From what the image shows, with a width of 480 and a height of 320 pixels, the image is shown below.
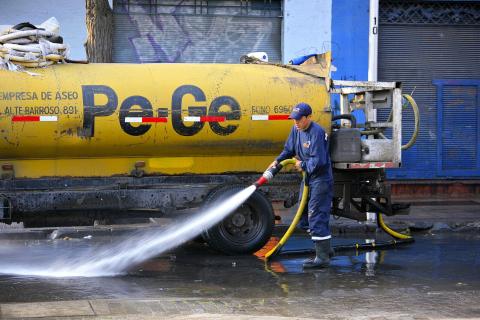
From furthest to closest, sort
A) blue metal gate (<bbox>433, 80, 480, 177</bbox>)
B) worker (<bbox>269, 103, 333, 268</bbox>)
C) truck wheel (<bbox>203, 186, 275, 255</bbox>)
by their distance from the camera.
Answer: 1. blue metal gate (<bbox>433, 80, 480, 177</bbox>)
2. truck wheel (<bbox>203, 186, 275, 255</bbox>)
3. worker (<bbox>269, 103, 333, 268</bbox>)

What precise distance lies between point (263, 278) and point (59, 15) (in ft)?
24.0

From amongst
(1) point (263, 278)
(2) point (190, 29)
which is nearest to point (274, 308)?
(1) point (263, 278)

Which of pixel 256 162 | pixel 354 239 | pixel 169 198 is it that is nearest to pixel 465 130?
pixel 354 239

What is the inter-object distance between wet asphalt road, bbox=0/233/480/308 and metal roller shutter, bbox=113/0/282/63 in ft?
15.9

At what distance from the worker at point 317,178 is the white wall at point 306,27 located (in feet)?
19.3

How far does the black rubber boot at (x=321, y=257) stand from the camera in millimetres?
8172

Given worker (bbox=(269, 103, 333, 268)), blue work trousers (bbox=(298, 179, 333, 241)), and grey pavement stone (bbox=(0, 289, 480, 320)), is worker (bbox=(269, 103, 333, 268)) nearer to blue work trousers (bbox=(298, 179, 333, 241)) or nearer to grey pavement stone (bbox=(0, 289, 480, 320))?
blue work trousers (bbox=(298, 179, 333, 241))

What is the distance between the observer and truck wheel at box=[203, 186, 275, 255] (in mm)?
8977

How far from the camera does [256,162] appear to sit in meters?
9.35

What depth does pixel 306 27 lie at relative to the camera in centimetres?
1398

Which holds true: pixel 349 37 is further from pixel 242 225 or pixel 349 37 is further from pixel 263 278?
pixel 263 278

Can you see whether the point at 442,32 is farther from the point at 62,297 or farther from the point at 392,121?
the point at 62,297

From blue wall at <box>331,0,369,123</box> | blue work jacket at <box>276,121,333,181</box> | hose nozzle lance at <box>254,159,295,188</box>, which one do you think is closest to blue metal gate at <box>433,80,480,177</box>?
blue wall at <box>331,0,369,123</box>

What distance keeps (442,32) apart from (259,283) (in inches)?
347
